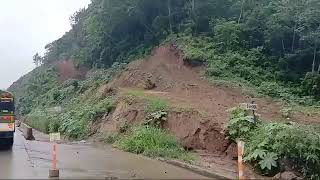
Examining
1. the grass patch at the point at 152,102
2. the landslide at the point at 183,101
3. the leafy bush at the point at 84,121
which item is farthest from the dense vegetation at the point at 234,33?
the leafy bush at the point at 84,121

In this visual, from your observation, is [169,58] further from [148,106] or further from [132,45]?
[148,106]

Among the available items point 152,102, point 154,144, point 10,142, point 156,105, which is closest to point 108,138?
point 152,102

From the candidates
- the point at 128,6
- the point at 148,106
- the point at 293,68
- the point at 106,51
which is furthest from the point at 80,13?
the point at 148,106

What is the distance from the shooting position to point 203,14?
4134 centimetres

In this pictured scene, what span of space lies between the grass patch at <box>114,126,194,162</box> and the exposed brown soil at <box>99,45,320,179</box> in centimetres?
60

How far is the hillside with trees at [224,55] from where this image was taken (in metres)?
17.8

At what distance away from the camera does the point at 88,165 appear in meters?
16.0

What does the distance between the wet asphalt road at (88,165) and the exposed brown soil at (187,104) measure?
1.96 meters

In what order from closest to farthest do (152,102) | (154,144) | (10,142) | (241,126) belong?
(241,126), (154,144), (10,142), (152,102)

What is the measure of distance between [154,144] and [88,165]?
355 centimetres

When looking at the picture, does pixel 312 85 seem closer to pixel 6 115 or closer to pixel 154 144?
pixel 154 144

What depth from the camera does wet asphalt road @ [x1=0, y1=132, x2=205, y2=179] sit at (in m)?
13.8

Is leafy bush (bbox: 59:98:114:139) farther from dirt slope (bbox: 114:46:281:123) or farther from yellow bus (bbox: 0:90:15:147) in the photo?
yellow bus (bbox: 0:90:15:147)

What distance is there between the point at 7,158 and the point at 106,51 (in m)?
32.3
